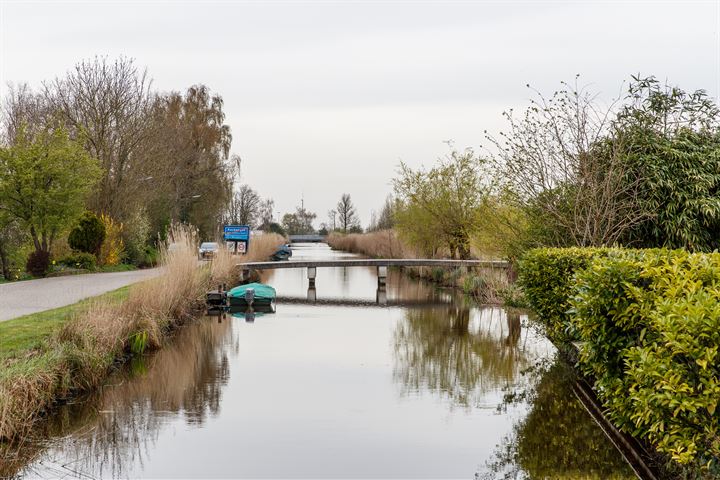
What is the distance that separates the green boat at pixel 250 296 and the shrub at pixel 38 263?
5688 millimetres

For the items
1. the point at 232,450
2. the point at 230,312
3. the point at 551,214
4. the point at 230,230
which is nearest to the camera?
the point at 232,450

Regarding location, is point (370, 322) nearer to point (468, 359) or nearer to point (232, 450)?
point (468, 359)

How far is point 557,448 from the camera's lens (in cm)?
779

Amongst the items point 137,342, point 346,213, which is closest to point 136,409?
point 137,342

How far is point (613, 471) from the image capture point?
696 centimetres

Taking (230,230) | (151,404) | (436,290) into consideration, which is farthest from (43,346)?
(230,230)

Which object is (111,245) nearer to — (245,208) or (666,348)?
(666,348)

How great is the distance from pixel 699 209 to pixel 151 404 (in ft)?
34.8

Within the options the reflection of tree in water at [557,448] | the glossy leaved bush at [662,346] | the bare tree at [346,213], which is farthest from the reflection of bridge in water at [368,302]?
the bare tree at [346,213]

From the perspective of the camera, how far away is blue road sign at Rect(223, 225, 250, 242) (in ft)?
105

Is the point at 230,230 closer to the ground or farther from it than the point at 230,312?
farther from it

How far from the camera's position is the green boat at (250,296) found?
21891 mm

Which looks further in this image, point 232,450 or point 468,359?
point 468,359

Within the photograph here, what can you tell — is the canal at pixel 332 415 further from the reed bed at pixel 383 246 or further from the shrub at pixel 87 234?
the reed bed at pixel 383 246
